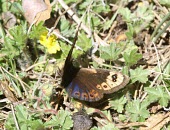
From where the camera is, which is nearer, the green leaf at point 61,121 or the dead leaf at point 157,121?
the green leaf at point 61,121

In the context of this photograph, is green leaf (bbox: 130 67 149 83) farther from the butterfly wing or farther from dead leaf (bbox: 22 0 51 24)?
dead leaf (bbox: 22 0 51 24)

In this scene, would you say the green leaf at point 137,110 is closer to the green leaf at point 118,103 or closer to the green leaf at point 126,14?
the green leaf at point 118,103

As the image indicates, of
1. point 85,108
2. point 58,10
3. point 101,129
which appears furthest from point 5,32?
point 101,129

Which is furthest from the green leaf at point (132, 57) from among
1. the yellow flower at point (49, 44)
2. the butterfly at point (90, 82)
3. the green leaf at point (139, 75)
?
the yellow flower at point (49, 44)

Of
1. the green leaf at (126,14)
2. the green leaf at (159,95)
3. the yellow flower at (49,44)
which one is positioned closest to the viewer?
the green leaf at (159,95)

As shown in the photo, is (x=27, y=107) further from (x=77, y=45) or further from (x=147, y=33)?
(x=147, y=33)

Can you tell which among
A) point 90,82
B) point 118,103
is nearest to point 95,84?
point 90,82
